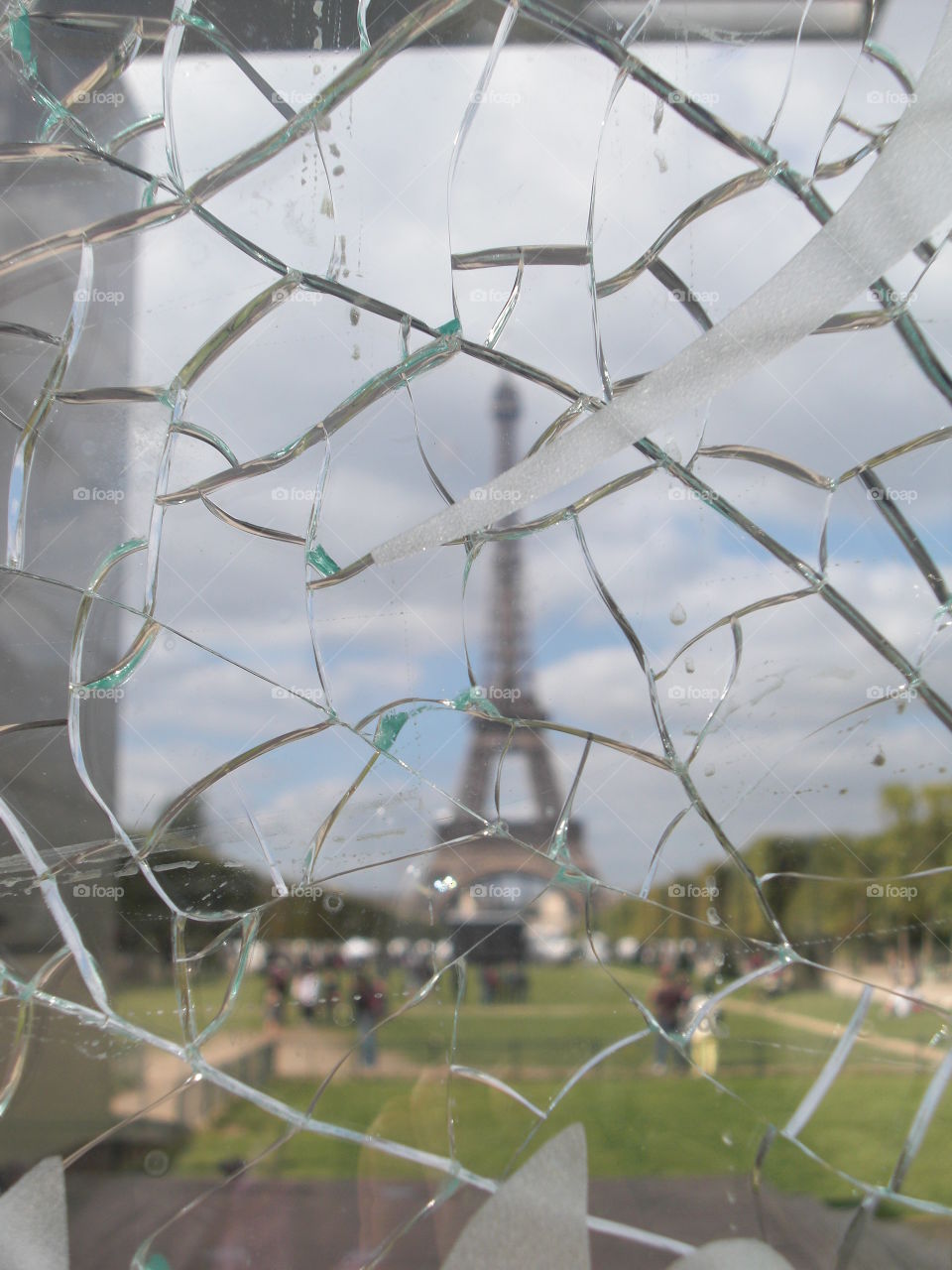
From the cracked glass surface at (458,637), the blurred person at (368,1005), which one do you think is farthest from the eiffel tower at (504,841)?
the blurred person at (368,1005)

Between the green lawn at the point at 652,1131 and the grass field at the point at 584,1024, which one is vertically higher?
the grass field at the point at 584,1024

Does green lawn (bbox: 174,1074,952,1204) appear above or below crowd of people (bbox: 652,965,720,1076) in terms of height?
below

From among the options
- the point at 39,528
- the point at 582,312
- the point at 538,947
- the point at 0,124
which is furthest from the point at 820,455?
the point at 0,124

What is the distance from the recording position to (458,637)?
1.37 m

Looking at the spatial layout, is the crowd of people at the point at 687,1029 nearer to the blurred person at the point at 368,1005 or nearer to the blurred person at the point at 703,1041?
the blurred person at the point at 703,1041

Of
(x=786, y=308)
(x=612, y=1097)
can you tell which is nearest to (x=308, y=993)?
(x=612, y=1097)

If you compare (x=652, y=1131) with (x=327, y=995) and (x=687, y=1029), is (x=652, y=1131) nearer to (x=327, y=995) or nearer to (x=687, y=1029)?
(x=687, y=1029)

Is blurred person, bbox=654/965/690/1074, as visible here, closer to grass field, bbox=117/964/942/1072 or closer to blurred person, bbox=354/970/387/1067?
grass field, bbox=117/964/942/1072

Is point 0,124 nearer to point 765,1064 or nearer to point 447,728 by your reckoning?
point 447,728

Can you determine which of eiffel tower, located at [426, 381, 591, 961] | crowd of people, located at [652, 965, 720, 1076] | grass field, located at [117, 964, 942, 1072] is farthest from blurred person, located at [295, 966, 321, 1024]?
crowd of people, located at [652, 965, 720, 1076]

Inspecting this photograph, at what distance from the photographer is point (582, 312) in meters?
1.37

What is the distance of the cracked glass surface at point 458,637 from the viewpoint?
51.8 inches

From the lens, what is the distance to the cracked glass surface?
1.32m

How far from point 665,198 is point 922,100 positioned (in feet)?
1.26
